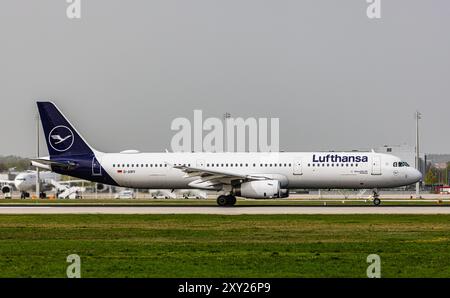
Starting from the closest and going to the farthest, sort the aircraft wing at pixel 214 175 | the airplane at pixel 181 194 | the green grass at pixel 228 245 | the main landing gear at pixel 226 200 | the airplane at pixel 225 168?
the green grass at pixel 228 245, the aircraft wing at pixel 214 175, the airplane at pixel 225 168, the main landing gear at pixel 226 200, the airplane at pixel 181 194

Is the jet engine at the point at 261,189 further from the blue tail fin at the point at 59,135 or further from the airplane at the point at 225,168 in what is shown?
the blue tail fin at the point at 59,135

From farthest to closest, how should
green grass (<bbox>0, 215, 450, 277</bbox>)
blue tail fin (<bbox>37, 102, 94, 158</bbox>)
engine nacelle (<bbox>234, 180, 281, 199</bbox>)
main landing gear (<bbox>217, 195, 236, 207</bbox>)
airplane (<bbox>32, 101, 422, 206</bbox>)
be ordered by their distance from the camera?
blue tail fin (<bbox>37, 102, 94, 158</bbox>) < main landing gear (<bbox>217, 195, 236, 207</bbox>) < airplane (<bbox>32, 101, 422, 206</bbox>) < engine nacelle (<bbox>234, 180, 281, 199</bbox>) < green grass (<bbox>0, 215, 450, 277</bbox>)

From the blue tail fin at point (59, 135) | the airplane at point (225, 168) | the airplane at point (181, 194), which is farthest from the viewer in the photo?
the airplane at point (181, 194)

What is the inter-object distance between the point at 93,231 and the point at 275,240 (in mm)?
9152

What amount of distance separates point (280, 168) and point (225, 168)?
4.27 meters

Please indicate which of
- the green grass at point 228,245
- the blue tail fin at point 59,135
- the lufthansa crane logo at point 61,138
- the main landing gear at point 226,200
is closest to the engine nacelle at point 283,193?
the main landing gear at point 226,200

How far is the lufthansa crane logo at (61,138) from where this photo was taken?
63.5 meters

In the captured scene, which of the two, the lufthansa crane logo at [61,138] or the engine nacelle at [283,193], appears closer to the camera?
the engine nacelle at [283,193]

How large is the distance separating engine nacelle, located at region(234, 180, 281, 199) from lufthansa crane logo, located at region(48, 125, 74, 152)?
1431 centimetres

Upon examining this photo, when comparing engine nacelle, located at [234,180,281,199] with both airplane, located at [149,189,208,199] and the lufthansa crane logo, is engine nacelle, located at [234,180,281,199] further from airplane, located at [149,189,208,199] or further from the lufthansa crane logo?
airplane, located at [149,189,208,199]

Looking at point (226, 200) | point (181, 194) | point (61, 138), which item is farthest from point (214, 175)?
point (181, 194)

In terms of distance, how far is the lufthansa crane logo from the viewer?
208 ft

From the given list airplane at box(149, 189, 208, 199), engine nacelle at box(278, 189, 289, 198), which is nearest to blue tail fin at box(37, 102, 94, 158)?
engine nacelle at box(278, 189, 289, 198)

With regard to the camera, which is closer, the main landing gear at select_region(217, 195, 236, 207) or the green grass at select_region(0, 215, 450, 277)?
the green grass at select_region(0, 215, 450, 277)
